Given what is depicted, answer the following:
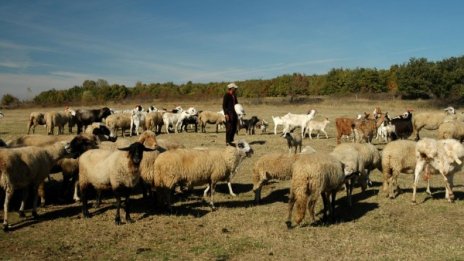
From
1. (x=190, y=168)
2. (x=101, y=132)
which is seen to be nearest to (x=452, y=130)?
(x=190, y=168)

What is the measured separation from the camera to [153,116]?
27.6 m

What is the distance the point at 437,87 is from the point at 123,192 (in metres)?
62.4

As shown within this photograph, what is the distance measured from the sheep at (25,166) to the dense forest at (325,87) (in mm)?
60309

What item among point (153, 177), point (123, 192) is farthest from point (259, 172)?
point (123, 192)

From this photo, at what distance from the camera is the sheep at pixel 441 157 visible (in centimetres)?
1090

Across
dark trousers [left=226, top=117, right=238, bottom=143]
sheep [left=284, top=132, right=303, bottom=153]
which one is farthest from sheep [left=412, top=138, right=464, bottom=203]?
A: sheep [left=284, top=132, right=303, bottom=153]

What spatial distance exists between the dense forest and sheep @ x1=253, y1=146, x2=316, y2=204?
2216 inches

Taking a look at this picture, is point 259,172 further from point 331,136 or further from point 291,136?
point 331,136

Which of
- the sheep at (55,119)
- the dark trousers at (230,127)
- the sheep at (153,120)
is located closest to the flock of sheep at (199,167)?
the dark trousers at (230,127)

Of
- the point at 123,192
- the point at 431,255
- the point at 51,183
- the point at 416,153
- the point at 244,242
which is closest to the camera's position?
the point at 431,255

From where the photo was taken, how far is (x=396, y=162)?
1168cm

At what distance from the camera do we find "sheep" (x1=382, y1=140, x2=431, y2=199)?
11.7m

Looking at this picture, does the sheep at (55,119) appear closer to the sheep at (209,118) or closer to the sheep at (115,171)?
the sheep at (209,118)

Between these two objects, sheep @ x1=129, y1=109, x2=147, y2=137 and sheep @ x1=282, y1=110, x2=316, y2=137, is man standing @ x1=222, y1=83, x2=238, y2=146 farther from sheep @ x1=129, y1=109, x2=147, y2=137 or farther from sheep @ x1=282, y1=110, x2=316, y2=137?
sheep @ x1=129, y1=109, x2=147, y2=137
